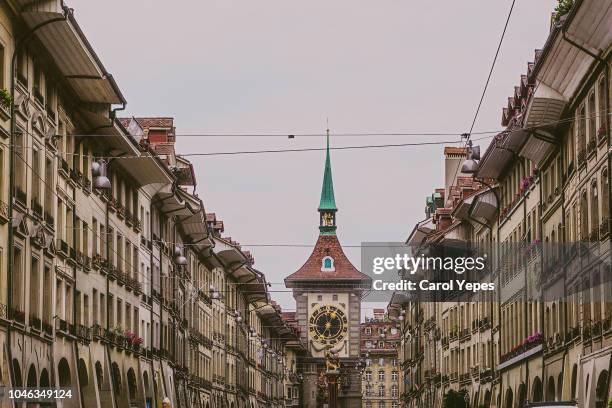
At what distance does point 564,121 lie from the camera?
4591 cm

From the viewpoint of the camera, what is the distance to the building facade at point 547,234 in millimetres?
40219

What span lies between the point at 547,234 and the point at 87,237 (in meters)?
15.7

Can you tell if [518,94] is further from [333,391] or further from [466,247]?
[333,391]

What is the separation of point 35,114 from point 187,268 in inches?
1647

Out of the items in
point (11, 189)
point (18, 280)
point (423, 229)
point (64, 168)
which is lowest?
point (18, 280)

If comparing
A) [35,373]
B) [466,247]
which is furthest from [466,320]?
[35,373]

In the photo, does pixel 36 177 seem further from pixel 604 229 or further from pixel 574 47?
pixel 604 229

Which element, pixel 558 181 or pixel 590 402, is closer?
pixel 590 402

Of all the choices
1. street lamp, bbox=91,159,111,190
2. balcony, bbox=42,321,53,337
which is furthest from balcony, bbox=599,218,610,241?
balcony, bbox=42,321,53,337

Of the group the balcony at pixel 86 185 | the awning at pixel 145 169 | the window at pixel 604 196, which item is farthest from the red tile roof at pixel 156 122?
the window at pixel 604 196

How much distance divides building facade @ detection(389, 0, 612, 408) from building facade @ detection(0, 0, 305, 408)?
1197 cm

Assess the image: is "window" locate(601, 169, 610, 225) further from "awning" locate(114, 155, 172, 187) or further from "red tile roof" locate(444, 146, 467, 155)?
"red tile roof" locate(444, 146, 467, 155)

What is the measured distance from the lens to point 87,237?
50.9 m

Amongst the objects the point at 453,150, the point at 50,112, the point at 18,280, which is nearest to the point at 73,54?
the point at 50,112
